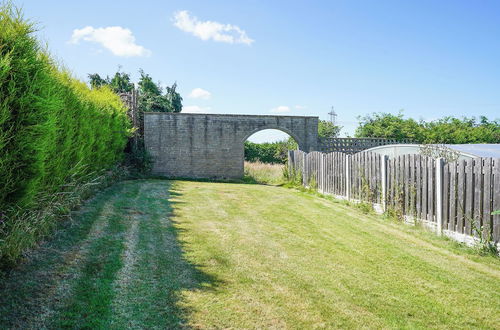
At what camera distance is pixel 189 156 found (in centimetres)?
1773

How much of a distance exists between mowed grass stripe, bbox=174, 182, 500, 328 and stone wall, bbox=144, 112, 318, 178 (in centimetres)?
1022

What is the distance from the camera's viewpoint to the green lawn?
126 inches

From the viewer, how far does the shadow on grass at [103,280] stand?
307 cm

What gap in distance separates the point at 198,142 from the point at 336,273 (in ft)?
46.3

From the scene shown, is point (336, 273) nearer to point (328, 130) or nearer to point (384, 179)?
point (384, 179)

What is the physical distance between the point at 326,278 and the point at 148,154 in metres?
14.4

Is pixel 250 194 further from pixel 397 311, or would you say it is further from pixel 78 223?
pixel 397 311

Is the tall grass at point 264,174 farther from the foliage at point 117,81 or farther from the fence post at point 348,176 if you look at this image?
the foliage at point 117,81

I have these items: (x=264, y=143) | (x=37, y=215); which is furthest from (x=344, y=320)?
(x=264, y=143)

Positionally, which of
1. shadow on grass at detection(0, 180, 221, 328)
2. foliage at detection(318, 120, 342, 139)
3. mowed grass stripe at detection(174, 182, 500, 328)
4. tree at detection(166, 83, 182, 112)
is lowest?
mowed grass stripe at detection(174, 182, 500, 328)

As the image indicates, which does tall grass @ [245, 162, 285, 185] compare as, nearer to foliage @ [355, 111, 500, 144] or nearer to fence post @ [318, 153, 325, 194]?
fence post @ [318, 153, 325, 194]

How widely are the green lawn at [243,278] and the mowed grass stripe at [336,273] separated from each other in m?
0.02

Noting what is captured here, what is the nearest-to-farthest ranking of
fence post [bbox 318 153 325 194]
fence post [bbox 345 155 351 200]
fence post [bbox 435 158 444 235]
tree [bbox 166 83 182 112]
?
fence post [bbox 435 158 444 235]
fence post [bbox 345 155 351 200]
fence post [bbox 318 153 325 194]
tree [bbox 166 83 182 112]

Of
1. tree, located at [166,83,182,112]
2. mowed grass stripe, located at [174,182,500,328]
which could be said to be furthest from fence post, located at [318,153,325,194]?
tree, located at [166,83,182,112]
